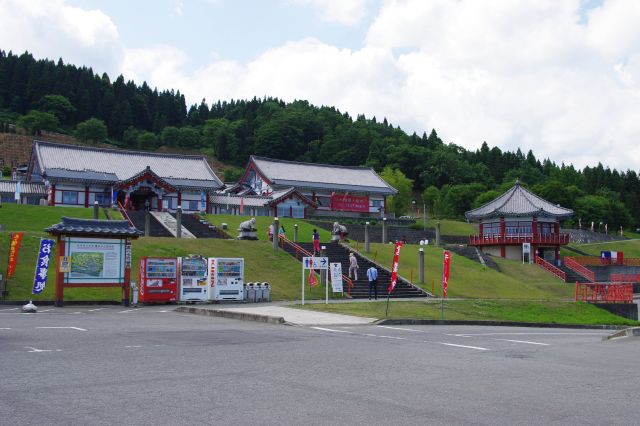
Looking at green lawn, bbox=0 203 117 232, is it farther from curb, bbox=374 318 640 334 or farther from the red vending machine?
curb, bbox=374 318 640 334

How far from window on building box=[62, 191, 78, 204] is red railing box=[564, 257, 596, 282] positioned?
4531 cm

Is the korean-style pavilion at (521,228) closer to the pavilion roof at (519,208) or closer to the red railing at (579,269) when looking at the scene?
the pavilion roof at (519,208)

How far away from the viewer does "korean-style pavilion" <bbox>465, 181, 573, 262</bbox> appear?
56344mm

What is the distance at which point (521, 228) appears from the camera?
57844 millimetres

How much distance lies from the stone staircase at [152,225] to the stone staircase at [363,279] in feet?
36.7

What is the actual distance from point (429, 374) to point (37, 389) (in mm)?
5691

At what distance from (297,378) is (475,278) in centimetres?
2973

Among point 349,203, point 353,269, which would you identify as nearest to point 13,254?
point 353,269

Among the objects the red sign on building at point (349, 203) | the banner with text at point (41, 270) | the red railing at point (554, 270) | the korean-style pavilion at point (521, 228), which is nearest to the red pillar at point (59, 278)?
the banner with text at point (41, 270)

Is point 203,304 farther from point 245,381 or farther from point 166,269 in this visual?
point 245,381

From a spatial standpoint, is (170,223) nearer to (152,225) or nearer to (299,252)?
(152,225)

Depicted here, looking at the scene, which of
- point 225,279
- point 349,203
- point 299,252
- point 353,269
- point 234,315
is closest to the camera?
point 234,315

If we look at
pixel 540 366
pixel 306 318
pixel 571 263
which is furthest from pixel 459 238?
pixel 540 366

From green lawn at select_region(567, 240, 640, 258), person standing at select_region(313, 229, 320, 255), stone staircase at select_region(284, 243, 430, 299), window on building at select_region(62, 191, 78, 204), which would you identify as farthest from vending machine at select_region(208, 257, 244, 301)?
green lawn at select_region(567, 240, 640, 258)
